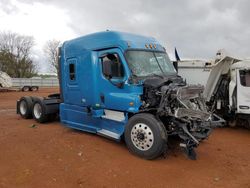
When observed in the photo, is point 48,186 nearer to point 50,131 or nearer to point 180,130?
point 180,130

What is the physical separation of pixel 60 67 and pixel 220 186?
6022 mm

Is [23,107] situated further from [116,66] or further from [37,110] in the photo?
[116,66]

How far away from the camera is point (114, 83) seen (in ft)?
21.1

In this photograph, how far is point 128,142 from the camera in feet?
19.4

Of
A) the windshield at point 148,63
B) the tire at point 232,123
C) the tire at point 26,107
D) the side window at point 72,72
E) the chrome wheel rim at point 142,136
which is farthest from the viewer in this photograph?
the tire at point 26,107

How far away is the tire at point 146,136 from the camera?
5371 millimetres

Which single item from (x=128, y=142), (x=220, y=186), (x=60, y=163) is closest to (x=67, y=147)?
(x=60, y=163)

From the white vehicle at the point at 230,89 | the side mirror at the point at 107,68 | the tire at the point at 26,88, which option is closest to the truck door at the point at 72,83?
the side mirror at the point at 107,68

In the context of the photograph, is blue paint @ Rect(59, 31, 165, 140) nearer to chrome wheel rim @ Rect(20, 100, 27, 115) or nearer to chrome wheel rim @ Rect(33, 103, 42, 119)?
chrome wheel rim @ Rect(33, 103, 42, 119)

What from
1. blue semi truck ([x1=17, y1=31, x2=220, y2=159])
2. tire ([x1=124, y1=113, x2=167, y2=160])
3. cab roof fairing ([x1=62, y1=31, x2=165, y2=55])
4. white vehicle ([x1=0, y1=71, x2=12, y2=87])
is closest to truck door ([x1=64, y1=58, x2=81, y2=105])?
blue semi truck ([x1=17, y1=31, x2=220, y2=159])

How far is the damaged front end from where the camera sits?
5.43 meters

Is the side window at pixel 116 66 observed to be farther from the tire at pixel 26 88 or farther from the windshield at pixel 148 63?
the tire at pixel 26 88

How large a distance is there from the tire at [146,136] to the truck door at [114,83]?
1.78ft

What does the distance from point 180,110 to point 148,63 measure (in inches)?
69.1
